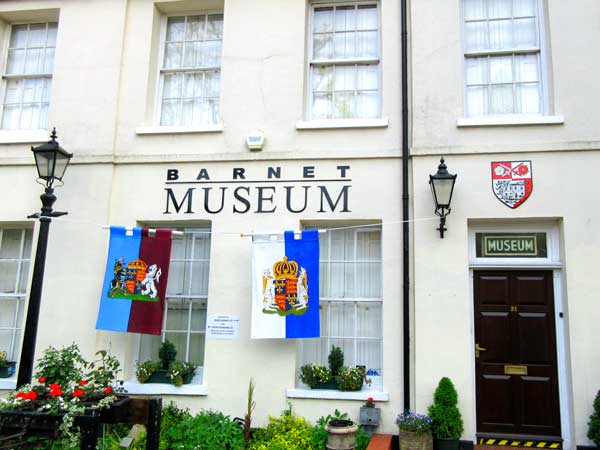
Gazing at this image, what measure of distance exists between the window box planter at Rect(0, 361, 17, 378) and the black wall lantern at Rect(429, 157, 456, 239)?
6860 millimetres

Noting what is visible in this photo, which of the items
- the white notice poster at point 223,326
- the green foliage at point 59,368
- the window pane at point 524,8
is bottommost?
the green foliage at point 59,368

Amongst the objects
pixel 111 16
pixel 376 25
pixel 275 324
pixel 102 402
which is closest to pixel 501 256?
pixel 275 324

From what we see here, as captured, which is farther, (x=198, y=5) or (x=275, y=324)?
(x=198, y=5)

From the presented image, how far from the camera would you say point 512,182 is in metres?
7.72

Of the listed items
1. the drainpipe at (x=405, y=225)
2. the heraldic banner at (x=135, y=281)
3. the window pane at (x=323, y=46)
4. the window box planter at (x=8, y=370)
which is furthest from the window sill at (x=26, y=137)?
the drainpipe at (x=405, y=225)

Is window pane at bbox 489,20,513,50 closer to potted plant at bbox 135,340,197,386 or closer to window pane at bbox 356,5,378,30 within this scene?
window pane at bbox 356,5,378,30

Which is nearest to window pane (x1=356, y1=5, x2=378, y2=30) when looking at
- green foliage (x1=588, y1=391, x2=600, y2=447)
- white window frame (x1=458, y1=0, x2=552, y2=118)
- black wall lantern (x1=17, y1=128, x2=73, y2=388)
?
white window frame (x1=458, y1=0, x2=552, y2=118)

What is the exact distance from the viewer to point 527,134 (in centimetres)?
785

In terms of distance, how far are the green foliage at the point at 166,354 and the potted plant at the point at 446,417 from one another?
380 cm

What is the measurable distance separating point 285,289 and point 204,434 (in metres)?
2.19

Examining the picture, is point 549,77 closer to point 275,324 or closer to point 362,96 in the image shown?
point 362,96

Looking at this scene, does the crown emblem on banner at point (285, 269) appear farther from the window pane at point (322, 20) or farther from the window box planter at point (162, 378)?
the window pane at point (322, 20)

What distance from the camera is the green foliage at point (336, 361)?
Result: 790cm

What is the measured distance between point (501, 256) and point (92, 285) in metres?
6.10
